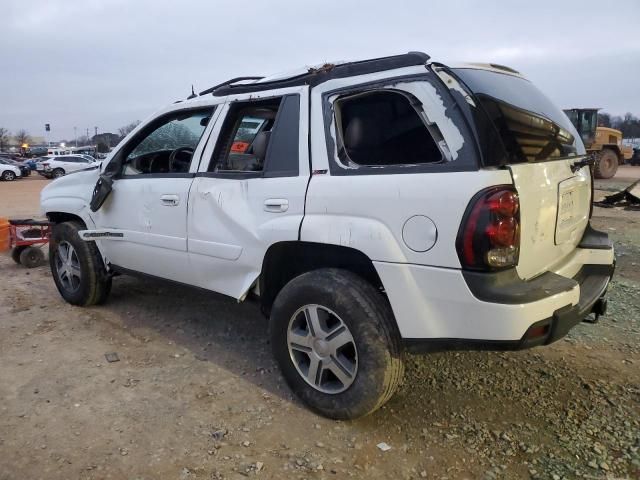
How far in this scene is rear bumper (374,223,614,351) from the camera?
2316mm

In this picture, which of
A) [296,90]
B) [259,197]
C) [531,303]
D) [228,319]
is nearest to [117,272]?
[228,319]

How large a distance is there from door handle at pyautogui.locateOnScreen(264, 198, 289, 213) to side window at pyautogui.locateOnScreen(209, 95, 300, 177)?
156 millimetres

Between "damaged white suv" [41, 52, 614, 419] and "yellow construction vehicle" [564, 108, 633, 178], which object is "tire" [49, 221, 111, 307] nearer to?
"damaged white suv" [41, 52, 614, 419]

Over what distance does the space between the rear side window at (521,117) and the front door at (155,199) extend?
189 centimetres

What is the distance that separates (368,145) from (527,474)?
1.76 metres

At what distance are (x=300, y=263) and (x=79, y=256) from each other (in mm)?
2465

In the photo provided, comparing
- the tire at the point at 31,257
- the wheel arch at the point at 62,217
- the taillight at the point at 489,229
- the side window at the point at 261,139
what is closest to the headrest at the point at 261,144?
the side window at the point at 261,139

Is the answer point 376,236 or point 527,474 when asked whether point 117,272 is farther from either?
point 527,474

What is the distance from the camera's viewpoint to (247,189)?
3195mm

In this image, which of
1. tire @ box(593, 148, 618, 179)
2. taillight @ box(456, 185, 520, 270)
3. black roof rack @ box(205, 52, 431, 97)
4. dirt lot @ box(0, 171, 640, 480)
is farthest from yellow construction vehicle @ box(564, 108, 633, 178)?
taillight @ box(456, 185, 520, 270)

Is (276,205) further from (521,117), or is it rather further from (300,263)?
(521,117)

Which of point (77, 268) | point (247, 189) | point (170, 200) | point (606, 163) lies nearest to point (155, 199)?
point (170, 200)

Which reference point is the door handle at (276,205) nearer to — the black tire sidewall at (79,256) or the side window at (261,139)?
the side window at (261,139)

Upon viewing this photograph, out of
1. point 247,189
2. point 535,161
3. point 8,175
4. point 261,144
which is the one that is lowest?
point 8,175
